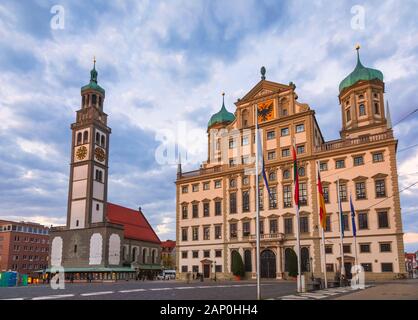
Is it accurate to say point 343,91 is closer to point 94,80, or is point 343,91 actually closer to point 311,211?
point 311,211

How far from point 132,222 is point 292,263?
5039 centimetres

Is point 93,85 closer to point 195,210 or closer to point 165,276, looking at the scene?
point 195,210

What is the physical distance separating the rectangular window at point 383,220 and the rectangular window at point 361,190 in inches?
113

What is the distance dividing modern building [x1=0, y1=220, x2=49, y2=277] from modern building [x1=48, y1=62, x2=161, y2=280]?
4820 cm

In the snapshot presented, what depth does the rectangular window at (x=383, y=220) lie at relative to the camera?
161ft

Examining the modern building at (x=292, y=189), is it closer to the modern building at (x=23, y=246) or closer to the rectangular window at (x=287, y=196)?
the rectangular window at (x=287, y=196)

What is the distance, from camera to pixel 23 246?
121 metres

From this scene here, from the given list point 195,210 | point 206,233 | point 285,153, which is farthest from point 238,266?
point 285,153

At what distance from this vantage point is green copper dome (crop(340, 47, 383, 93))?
198 ft

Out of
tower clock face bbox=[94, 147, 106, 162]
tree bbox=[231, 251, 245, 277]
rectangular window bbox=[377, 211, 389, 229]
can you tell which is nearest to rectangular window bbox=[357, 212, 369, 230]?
rectangular window bbox=[377, 211, 389, 229]

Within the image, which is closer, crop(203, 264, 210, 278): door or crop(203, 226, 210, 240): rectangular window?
crop(203, 264, 210, 278): door

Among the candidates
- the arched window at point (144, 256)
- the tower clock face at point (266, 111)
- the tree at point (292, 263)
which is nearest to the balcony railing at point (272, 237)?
the tree at point (292, 263)

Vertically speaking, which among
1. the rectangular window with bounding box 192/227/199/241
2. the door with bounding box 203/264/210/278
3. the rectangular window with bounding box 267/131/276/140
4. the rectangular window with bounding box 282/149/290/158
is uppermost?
the rectangular window with bounding box 267/131/276/140

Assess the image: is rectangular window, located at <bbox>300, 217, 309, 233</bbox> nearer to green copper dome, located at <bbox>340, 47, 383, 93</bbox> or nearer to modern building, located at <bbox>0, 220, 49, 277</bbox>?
green copper dome, located at <bbox>340, 47, 383, 93</bbox>
